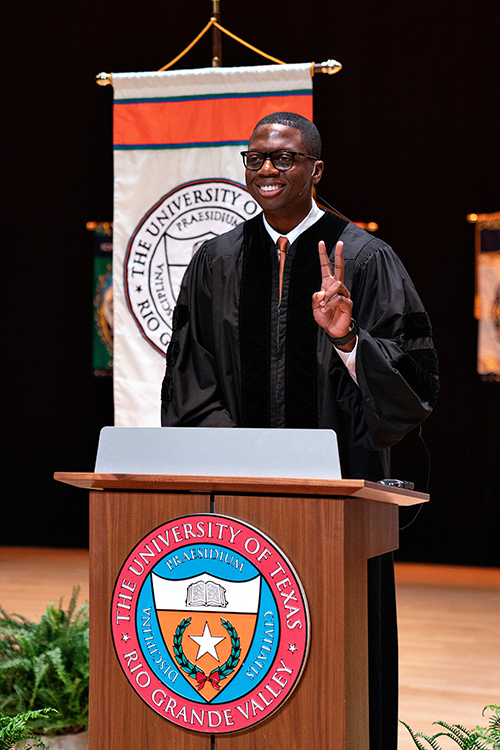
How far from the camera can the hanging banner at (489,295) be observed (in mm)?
6387

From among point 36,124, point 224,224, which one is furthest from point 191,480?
point 36,124

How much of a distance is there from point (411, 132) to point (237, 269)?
4897 mm

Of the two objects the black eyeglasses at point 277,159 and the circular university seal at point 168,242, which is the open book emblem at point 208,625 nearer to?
the black eyeglasses at point 277,159

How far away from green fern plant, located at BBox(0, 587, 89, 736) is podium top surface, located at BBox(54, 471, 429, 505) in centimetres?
142

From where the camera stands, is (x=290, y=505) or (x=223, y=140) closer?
(x=290, y=505)

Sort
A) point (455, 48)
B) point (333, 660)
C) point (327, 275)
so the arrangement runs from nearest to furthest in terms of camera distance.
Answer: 1. point (333, 660)
2. point (327, 275)
3. point (455, 48)

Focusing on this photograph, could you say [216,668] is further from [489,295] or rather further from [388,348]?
[489,295]

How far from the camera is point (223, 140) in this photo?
3.26 m

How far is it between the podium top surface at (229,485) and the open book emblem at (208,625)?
5.0 inches

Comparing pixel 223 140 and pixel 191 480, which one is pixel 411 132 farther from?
pixel 191 480

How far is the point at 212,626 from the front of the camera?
4.41 feet

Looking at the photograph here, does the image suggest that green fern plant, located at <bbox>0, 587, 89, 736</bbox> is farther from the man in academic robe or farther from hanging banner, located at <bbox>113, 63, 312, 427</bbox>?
the man in academic robe

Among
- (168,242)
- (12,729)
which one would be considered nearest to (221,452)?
(12,729)

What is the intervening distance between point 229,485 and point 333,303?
0.47m
